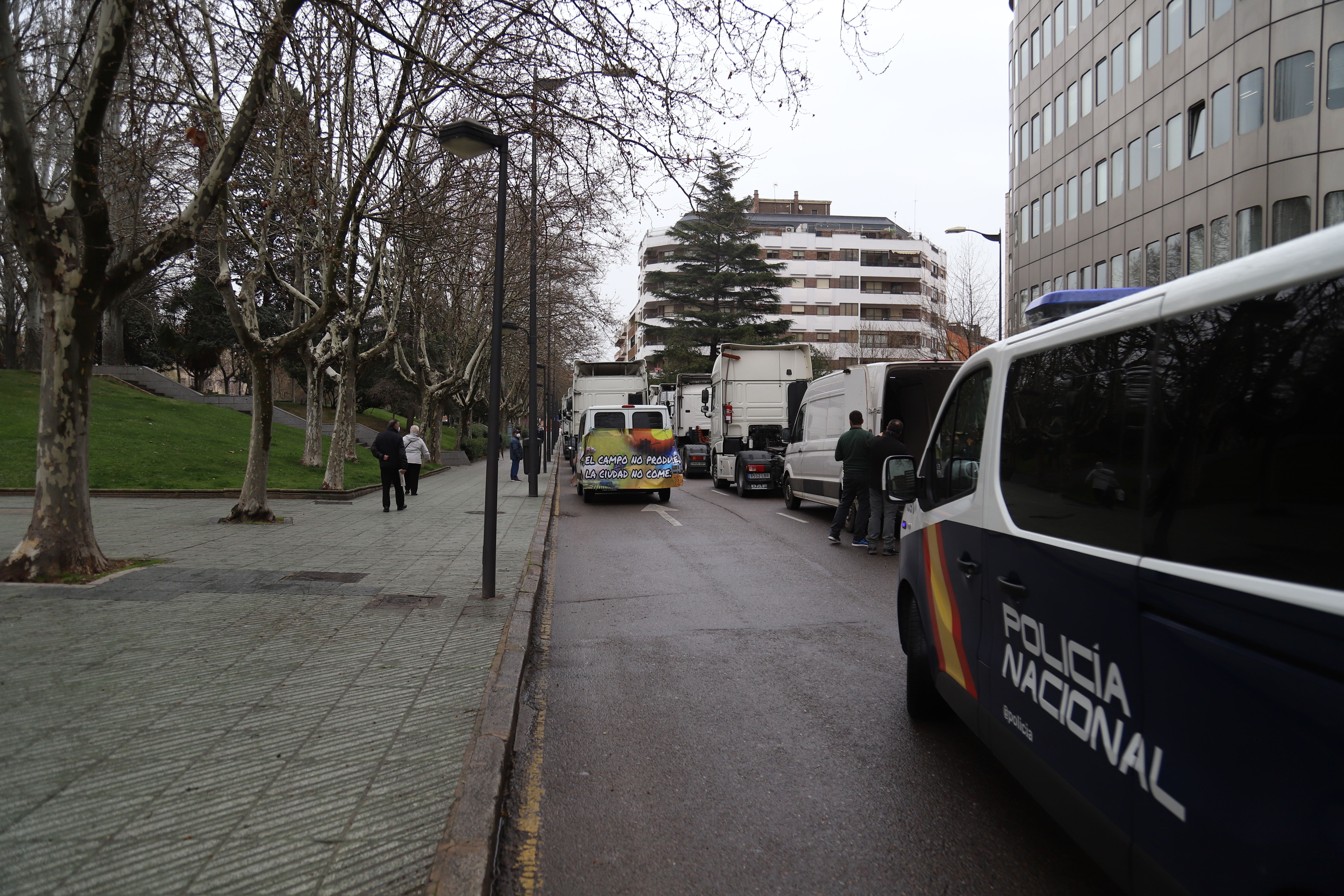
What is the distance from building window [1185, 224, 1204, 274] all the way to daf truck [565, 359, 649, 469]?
55.2 feet

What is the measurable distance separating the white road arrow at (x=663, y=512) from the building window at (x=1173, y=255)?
60.2 feet

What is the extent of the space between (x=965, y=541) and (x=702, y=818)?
1.59 meters

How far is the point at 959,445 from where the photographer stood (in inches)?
175

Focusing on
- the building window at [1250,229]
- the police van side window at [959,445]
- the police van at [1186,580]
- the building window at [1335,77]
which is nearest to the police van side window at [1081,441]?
the police van at [1186,580]

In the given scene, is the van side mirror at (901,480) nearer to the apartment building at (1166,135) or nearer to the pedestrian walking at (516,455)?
the apartment building at (1166,135)

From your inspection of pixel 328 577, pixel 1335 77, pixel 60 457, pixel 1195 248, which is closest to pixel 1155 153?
pixel 1195 248

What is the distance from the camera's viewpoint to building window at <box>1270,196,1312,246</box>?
23531 millimetres

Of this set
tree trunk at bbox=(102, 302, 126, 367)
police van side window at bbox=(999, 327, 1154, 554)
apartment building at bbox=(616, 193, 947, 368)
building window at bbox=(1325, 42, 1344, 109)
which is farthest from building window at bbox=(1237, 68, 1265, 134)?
apartment building at bbox=(616, 193, 947, 368)

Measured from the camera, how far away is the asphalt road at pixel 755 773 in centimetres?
340

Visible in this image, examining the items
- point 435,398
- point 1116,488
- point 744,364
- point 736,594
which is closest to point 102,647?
point 736,594

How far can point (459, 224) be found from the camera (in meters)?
17.5

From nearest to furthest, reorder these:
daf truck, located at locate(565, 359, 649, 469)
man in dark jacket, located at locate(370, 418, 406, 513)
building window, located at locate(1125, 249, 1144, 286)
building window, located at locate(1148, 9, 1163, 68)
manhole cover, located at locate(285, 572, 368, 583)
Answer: manhole cover, located at locate(285, 572, 368, 583), man in dark jacket, located at locate(370, 418, 406, 513), building window, located at locate(1148, 9, 1163, 68), building window, located at locate(1125, 249, 1144, 286), daf truck, located at locate(565, 359, 649, 469)

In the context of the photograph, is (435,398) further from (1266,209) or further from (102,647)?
(102,647)

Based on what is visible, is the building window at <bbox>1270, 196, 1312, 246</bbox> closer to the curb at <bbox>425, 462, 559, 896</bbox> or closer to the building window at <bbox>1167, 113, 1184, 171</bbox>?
the building window at <bbox>1167, 113, 1184, 171</bbox>
